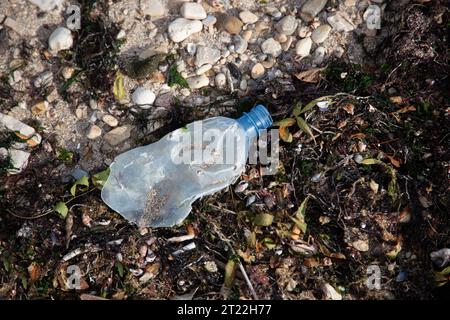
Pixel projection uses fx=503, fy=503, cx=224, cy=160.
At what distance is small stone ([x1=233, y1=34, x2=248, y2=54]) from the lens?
256cm

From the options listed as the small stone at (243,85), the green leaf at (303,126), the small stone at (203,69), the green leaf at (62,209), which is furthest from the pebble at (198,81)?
the green leaf at (62,209)

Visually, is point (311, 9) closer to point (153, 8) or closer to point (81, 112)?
point (153, 8)

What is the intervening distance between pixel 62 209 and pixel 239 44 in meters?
1.20

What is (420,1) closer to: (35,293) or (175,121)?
(175,121)

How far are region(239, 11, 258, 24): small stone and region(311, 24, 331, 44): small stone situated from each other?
31 cm

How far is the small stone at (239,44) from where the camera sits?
2564 mm

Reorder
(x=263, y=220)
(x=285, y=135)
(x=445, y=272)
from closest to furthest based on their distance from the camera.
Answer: (x=445, y=272) → (x=263, y=220) → (x=285, y=135)

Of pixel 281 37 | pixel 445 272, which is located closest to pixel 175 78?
pixel 281 37

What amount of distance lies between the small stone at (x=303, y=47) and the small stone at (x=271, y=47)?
97mm

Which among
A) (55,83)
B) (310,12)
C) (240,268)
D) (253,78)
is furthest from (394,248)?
(55,83)

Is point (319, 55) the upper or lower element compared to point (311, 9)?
lower

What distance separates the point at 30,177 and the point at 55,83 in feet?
1.63

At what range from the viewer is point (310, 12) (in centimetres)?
256

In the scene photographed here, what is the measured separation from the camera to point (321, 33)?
8.41 ft
